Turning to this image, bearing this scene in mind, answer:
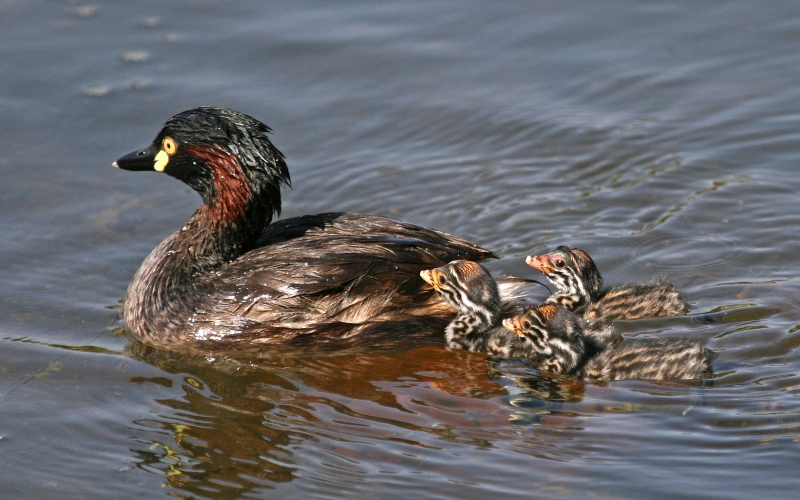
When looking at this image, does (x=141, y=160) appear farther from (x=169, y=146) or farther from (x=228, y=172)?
(x=228, y=172)

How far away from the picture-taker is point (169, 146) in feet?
22.4

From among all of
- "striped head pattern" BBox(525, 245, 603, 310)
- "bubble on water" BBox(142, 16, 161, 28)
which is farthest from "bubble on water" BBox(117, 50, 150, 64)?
"striped head pattern" BBox(525, 245, 603, 310)

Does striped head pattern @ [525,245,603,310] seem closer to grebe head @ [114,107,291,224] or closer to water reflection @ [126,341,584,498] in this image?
water reflection @ [126,341,584,498]

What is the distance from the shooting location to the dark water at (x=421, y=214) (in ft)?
17.6

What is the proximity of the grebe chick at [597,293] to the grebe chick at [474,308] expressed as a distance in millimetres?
443

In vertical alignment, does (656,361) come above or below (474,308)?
below

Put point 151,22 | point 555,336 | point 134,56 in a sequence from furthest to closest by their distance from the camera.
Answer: point 151,22 → point 134,56 → point 555,336

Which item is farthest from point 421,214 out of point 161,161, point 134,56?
point 134,56

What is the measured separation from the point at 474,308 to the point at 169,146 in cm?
222

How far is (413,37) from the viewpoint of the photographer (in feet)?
33.5

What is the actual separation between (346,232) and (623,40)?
14.7 feet

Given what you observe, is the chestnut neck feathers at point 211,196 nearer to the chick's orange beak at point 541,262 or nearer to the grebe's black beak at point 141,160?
the grebe's black beak at point 141,160

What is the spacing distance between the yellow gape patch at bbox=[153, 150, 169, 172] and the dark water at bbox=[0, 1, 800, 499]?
988mm

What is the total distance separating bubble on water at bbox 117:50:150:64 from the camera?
32.4ft
